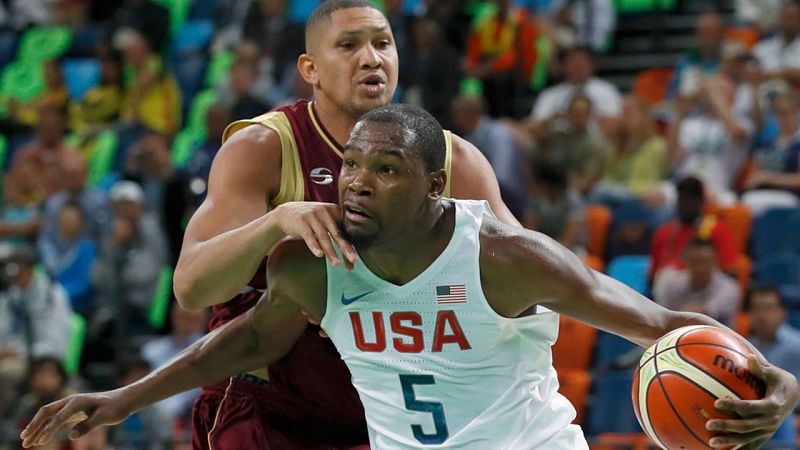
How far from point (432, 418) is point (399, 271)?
1.42 feet

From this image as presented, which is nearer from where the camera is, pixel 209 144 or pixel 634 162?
pixel 634 162

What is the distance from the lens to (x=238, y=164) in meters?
4.44

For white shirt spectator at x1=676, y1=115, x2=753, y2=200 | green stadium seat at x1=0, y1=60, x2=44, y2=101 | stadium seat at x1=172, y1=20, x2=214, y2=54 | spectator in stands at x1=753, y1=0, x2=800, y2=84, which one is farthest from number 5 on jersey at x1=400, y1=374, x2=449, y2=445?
green stadium seat at x1=0, y1=60, x2=44, y2=101

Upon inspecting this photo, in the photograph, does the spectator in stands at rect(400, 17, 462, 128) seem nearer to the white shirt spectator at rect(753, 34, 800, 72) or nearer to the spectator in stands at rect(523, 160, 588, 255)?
the spectator in stands at rect(523, 160, 588, 255)

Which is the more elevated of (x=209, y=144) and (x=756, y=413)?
(x=756, y=413)

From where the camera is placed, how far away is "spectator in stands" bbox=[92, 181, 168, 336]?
34.7 ft

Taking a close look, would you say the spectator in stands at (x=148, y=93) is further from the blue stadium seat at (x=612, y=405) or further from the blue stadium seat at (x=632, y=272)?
the blue stadium seat at (x=612, y=405)

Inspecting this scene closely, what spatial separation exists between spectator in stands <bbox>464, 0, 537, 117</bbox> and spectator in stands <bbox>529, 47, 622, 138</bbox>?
0.50 meters

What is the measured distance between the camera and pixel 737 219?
30.3ft

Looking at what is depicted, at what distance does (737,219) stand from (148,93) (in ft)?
20.2

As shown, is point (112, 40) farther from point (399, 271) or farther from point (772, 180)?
point (399, 271)

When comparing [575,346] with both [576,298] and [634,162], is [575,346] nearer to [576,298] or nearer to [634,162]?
[634,162]

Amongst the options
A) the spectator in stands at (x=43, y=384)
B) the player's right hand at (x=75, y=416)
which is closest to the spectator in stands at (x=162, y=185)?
the spectator in stands at (x=43, y=384)

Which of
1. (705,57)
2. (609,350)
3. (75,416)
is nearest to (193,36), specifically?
(705,57)
